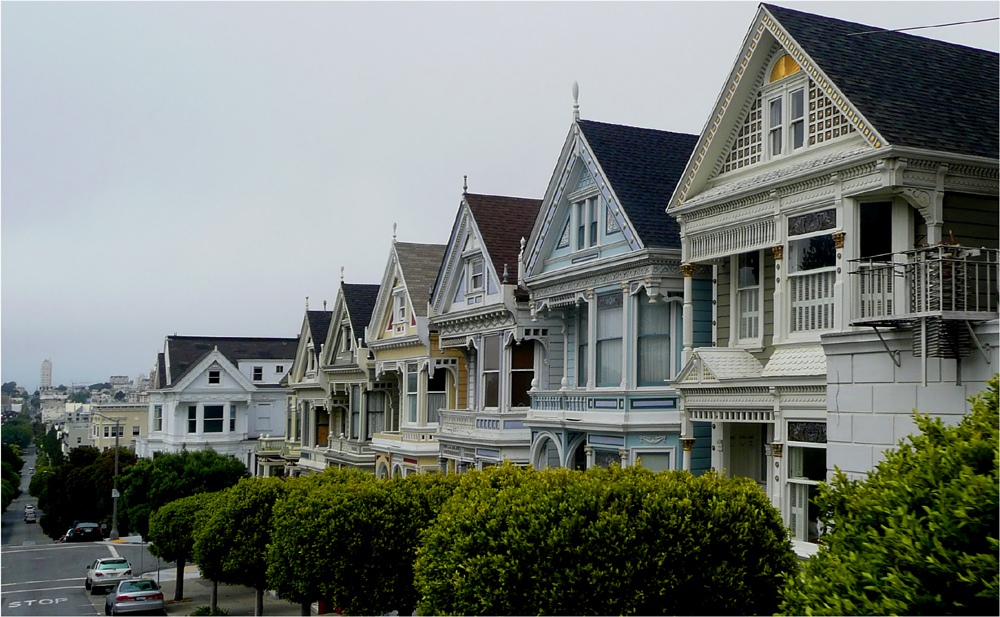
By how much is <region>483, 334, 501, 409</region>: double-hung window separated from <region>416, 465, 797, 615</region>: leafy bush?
53.8 feet

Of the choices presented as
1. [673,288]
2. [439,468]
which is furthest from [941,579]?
[439,468]

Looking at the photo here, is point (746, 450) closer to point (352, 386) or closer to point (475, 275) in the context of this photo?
point (475, 275)

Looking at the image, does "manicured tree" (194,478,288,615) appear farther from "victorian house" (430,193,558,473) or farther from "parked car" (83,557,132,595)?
"parked car" (83,557,132,595)

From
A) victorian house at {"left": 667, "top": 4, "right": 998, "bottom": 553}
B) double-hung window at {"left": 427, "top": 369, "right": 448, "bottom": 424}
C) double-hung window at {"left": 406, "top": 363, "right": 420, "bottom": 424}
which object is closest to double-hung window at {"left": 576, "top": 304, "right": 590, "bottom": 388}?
victorian house at {"left": 667, "top": 4, "right": 998, "bottom": 553}

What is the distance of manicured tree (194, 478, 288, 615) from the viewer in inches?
1201

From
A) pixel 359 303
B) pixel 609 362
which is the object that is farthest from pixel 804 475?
pixel 359 303

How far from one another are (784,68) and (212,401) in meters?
58.5

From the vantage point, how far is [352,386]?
4319cm

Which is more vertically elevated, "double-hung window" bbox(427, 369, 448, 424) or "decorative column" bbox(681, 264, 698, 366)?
"decorative column" bbox(681, 264, 698, 366)

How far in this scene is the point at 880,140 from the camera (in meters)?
15.5

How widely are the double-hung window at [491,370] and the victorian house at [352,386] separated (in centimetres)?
1066

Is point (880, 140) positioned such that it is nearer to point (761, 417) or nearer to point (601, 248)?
point (761, 417)

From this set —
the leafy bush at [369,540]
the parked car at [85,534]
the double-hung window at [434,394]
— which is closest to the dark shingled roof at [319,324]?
the double-hung window at [434,394]

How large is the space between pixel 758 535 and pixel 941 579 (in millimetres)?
5521
